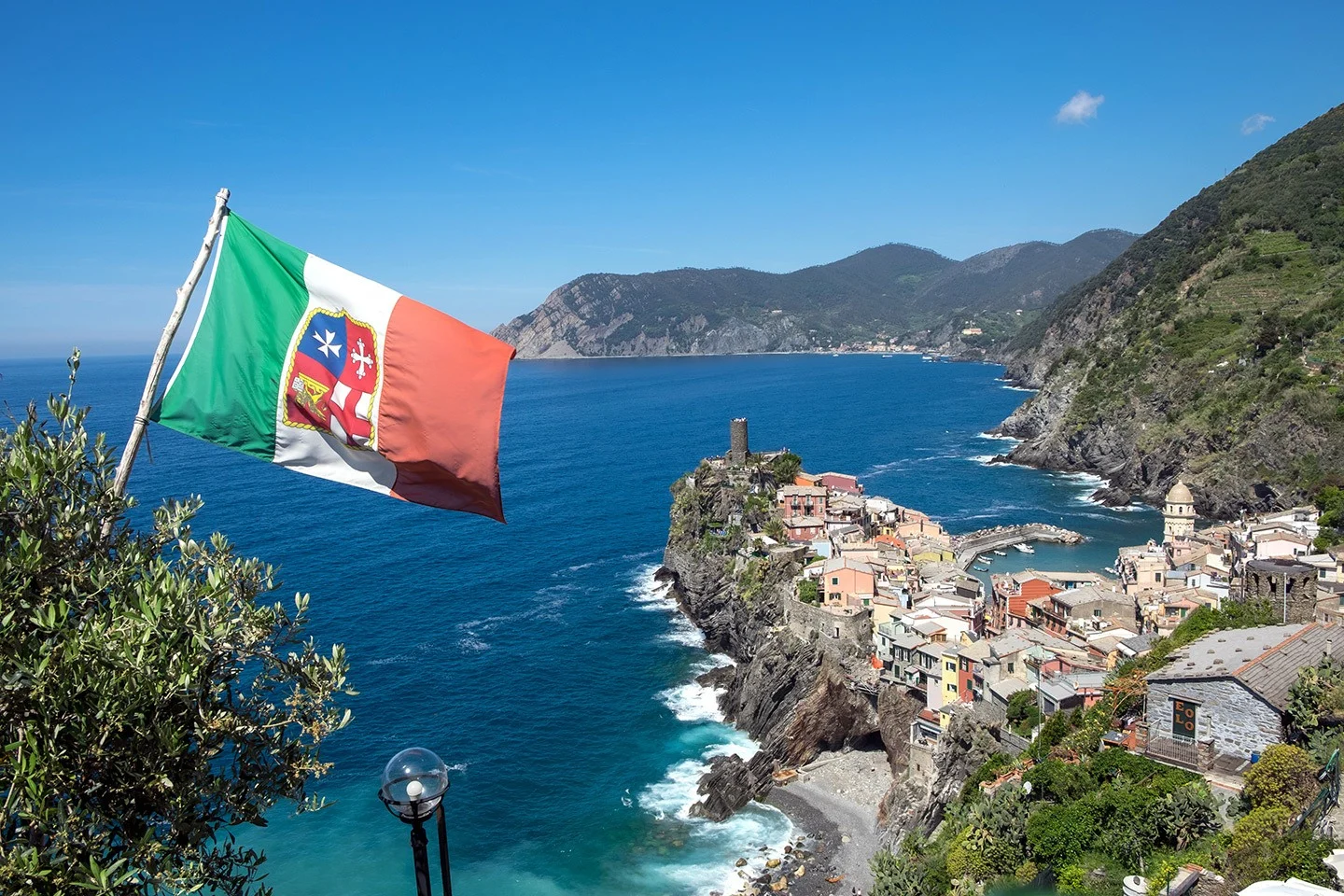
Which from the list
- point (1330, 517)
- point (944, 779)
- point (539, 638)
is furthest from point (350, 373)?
point (1330, 517)

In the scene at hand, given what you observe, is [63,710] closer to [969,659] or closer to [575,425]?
[969,659]

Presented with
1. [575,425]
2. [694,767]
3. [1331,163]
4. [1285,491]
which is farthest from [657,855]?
[1331,163]

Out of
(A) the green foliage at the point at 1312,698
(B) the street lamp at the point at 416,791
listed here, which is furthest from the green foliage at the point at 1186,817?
(B) the street lamp at the point at 416,791

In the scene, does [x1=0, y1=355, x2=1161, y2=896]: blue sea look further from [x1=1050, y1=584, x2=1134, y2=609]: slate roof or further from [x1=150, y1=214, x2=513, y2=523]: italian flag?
[x1=1050, y1=584, x2=1134, y2=609]: slate roof

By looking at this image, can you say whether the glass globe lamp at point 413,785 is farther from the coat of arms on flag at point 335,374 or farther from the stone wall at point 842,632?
the stone wall at point 842,632

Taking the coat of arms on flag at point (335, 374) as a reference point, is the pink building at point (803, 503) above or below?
below

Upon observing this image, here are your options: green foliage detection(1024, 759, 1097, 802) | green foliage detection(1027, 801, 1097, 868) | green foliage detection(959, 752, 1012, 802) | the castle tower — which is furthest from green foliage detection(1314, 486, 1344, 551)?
green foliage detection(1027, 801, 1097, 868)

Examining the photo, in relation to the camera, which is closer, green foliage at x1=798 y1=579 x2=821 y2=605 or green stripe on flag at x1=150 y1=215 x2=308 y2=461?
green stripe on flag at x1=150 y1=215 x2=308 y2=461
